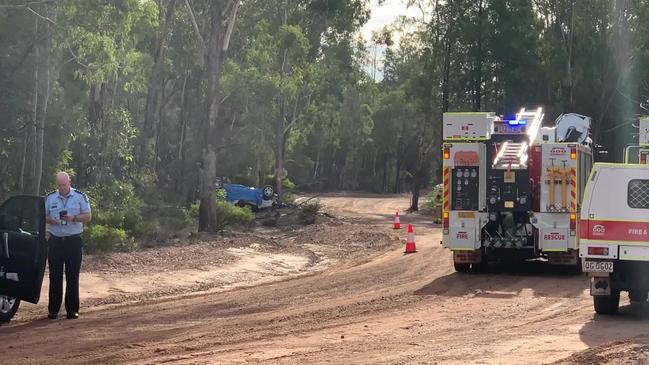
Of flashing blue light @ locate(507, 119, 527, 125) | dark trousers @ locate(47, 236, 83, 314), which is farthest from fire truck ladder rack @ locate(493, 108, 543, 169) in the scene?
dark trousers @ locate(47, 236, 83, 314)

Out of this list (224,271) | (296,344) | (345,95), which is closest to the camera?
(296,344)

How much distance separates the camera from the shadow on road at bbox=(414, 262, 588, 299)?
→ 16.9 meters

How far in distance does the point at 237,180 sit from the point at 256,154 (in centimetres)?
245

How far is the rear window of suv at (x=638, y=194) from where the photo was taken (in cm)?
1341

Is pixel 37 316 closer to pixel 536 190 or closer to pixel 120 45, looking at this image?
pixel 536 190

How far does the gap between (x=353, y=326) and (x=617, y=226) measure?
396 cm

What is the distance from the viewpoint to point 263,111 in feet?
198

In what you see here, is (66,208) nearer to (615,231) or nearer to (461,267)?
(615,231)

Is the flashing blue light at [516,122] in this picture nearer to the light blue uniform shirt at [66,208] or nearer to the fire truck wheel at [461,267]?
the fire truck wheel at [461,267]

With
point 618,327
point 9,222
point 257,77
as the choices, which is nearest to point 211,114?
point 9,222

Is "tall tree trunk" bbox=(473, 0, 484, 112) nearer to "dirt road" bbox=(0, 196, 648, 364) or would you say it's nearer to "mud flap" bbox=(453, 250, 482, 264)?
"dirt road" bbox=(0, 196, 648, 364)

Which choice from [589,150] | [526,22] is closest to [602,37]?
[526,22]

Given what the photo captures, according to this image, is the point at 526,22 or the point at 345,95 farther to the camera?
the point at 345,95

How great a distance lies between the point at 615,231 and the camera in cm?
1347
